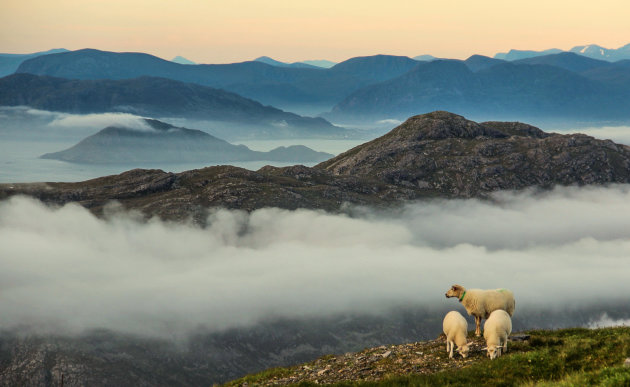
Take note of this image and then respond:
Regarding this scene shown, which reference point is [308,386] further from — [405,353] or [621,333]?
[621,333]

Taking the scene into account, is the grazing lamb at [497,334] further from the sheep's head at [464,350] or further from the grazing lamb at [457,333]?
the grazing lamb at [457,333]

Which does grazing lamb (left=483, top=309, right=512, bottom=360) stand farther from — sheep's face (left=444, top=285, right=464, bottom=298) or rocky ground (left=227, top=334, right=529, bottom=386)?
sheep's face (left=444, top=285, right=464, bottom=298)

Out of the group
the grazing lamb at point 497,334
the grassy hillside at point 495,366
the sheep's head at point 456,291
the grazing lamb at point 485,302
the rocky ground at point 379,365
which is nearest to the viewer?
the grassy hillside at point 495,366

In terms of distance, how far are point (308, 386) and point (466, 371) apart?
10.9 metres

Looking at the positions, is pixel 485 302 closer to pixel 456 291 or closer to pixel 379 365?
pixel 456 291

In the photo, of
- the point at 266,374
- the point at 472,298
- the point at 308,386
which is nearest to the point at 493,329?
the point at 472,298

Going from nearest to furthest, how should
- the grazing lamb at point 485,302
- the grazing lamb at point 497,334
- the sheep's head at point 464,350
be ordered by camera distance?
the grazing lamb at point 497,334 → the sheep's head at point 464,350 → the grazing lamb at point 485,302

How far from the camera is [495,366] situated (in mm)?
36406

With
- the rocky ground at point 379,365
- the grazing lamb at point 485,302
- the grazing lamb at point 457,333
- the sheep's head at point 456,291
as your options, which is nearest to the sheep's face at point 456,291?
the sheep's head at point 456,291

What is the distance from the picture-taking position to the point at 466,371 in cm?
3619

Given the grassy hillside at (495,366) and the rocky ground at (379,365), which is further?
the rocky ground at (379,365)

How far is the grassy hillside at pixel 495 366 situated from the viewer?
110 ft

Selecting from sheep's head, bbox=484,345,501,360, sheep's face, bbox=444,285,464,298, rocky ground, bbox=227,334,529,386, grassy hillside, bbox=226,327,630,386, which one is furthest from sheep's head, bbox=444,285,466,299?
sheep's head, bbox=484,345,501,360

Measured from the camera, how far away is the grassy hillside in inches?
1325
